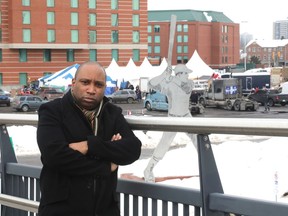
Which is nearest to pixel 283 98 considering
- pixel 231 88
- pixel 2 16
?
pixel 231 88

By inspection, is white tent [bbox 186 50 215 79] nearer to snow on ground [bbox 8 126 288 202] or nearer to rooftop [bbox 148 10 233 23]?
snow on ground [bbox 8 126 288 202]

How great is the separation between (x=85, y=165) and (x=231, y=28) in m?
142

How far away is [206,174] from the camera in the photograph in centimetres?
303

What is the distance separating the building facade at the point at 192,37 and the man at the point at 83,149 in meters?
130

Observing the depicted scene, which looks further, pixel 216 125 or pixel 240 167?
pixel 240 167

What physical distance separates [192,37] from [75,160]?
132978 millimetres

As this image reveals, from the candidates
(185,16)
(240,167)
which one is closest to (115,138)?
(240,167)

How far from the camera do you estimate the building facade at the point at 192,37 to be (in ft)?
440

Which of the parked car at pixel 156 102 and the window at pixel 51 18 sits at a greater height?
the window at pixel 51 18

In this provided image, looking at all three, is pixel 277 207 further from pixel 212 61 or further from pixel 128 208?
pixel 212 61

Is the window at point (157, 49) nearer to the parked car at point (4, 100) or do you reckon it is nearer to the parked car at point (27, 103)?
the parked car at point (4, 100)

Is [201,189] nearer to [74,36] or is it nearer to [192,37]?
[74,36]

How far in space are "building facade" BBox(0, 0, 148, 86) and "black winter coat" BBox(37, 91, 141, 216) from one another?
77.1 metres

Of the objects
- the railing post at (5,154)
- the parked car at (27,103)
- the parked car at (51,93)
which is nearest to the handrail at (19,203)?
the railing post at (5,154)
